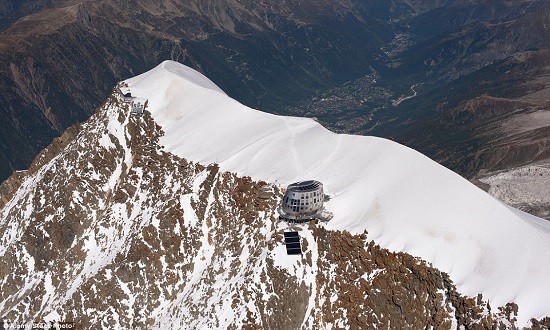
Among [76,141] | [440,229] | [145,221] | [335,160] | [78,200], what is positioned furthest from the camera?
[76,141]

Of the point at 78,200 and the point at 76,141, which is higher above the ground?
Answer: the point at 76,141

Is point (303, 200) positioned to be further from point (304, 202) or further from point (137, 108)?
point (137, 108)

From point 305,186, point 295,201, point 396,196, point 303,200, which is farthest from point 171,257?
point 396,196

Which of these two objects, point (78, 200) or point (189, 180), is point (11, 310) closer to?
point (78, 200)

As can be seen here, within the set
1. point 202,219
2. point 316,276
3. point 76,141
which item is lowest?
point 316,276

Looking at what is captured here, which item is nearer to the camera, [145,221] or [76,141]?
[145,221]

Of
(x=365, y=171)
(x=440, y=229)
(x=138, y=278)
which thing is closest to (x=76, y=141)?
(x=138, y=278)
